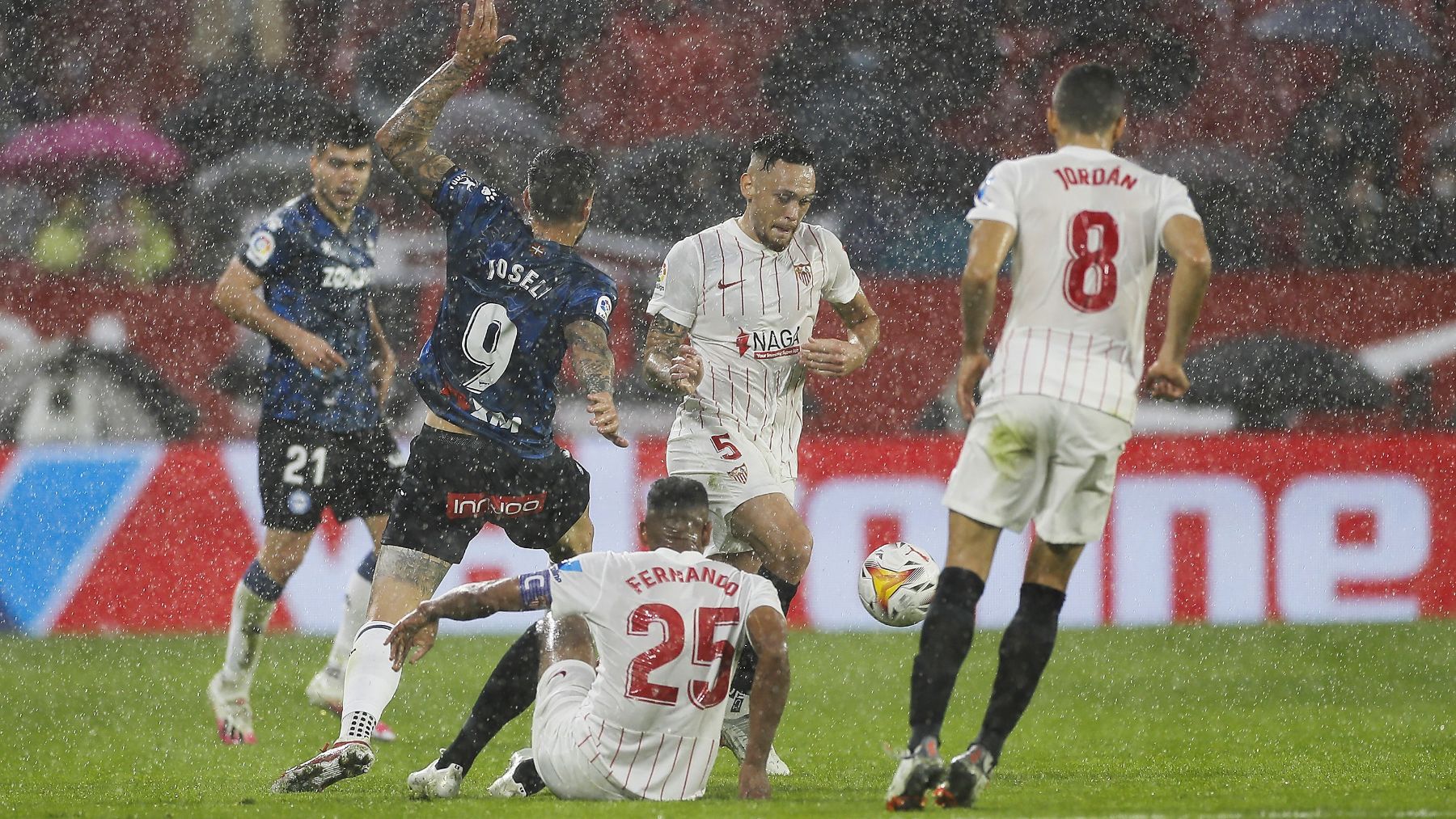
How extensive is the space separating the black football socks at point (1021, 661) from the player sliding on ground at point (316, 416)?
3.33 meters

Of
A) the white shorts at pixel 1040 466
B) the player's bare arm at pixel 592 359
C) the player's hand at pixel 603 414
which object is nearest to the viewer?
the white shorts at pixel 1040 466

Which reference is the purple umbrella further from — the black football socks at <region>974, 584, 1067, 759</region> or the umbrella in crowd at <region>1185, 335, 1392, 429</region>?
the black football socks at <region>974, 584, 1067, 759</region>

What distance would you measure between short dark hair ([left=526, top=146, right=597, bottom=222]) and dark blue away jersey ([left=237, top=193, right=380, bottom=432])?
5.90ft

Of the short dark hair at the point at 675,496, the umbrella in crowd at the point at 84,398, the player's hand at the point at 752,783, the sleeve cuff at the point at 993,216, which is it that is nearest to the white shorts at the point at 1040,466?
the sleeve cuff at the point at 993,216

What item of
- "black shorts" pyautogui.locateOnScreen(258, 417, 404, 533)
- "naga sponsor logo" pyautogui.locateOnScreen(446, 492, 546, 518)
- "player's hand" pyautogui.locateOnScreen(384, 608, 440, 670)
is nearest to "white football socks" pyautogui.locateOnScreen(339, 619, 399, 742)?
"player's hand" pyautogui.locateOnScreen(384, 608, 440, 670)

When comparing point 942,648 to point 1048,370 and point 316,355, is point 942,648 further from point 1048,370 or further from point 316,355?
point 316,355

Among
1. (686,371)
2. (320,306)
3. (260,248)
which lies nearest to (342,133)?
(260,248)

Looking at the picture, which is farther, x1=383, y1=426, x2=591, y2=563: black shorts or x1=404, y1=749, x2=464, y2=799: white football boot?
x1=383, y1=426, x2=591, y2=563: black shorts

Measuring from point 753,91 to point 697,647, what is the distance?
1024 cm

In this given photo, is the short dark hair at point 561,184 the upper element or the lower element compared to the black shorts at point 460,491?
upper

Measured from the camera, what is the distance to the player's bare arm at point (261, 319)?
655cm

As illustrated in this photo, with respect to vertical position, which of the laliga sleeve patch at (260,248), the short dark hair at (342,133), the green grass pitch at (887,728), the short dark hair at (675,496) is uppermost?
the short dark hair at (342,133)

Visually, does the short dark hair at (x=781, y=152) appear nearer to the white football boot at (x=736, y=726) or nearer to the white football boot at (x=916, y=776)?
the white football boot at (x=736, y=726)

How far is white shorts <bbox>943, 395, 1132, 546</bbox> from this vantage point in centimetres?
480
